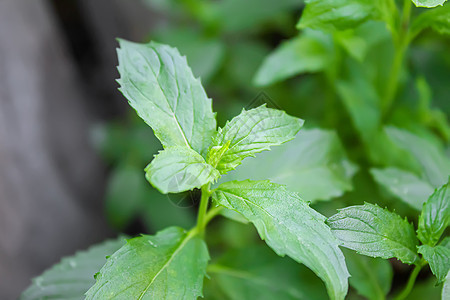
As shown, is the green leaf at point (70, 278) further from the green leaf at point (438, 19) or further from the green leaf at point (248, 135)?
the green leaf at point (438, 19)

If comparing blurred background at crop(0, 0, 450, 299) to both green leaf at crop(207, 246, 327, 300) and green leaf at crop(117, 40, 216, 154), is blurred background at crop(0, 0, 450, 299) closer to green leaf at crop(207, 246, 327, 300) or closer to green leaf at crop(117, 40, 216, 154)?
green leaf at crop(207, 246, 327, 300)

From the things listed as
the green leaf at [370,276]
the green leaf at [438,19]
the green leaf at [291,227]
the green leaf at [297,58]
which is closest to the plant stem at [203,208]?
the green leaf at [291,227]

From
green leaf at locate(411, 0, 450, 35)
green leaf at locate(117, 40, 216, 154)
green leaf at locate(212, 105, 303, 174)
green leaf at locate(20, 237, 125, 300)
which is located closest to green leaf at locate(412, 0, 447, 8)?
green leaf at locate(411, 0, 450, 35)

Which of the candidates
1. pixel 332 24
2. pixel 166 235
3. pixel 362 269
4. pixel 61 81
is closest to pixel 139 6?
pixel 61 81

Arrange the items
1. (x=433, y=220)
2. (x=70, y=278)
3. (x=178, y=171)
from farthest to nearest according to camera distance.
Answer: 1. (x=70, y=278)
2. (x=433, y=220)
3. (x=178, y=171)

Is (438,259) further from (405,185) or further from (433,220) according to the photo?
(405,185)

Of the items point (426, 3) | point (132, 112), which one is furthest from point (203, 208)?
point (132, 112)

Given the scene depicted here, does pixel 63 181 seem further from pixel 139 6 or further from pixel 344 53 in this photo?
pixel 344 53
